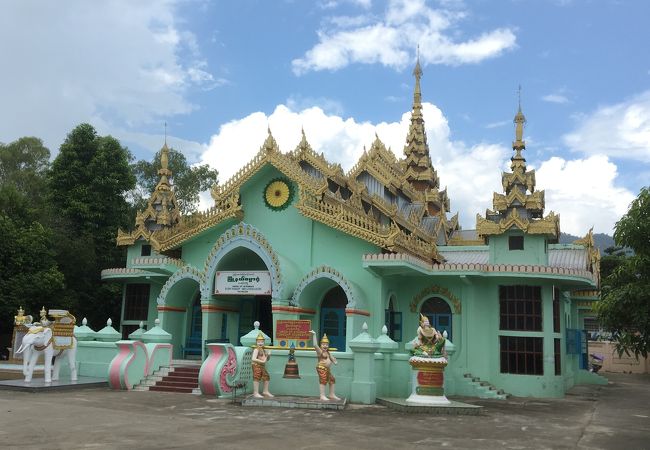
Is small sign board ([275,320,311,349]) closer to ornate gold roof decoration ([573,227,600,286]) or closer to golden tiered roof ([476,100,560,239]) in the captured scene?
golden tiered roof ([476,100,560,239])

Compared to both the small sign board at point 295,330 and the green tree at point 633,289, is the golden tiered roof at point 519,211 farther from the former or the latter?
the green tree at point 633,289

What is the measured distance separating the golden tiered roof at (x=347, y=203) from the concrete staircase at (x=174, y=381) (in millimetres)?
4872

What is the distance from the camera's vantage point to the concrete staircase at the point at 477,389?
17062 mm

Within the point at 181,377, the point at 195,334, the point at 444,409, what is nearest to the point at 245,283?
the point at 181,377

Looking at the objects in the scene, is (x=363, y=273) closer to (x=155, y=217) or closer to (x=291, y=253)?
(x=291, y=253)

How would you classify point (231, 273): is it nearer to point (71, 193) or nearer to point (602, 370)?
point (71, 193)

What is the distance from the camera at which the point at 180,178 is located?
3900cm

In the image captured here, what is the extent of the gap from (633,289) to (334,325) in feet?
37.8

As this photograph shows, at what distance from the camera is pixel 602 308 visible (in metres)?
8.90

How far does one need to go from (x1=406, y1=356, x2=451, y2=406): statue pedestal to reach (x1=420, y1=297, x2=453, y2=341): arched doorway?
479 cm

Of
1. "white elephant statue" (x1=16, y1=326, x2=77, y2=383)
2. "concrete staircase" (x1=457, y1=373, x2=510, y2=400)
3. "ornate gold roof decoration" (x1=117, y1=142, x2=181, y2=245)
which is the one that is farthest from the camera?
"ornate gold roof decoration" (x1=117, y1=142, x2=181, y2=245)

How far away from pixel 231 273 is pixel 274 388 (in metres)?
4.55

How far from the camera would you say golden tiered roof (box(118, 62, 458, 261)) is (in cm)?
1855

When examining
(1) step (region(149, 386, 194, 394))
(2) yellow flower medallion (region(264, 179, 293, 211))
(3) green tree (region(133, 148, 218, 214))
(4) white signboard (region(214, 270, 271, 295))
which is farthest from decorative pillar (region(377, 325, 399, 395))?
(3) green tree (region(133, 148, 218, 214))
